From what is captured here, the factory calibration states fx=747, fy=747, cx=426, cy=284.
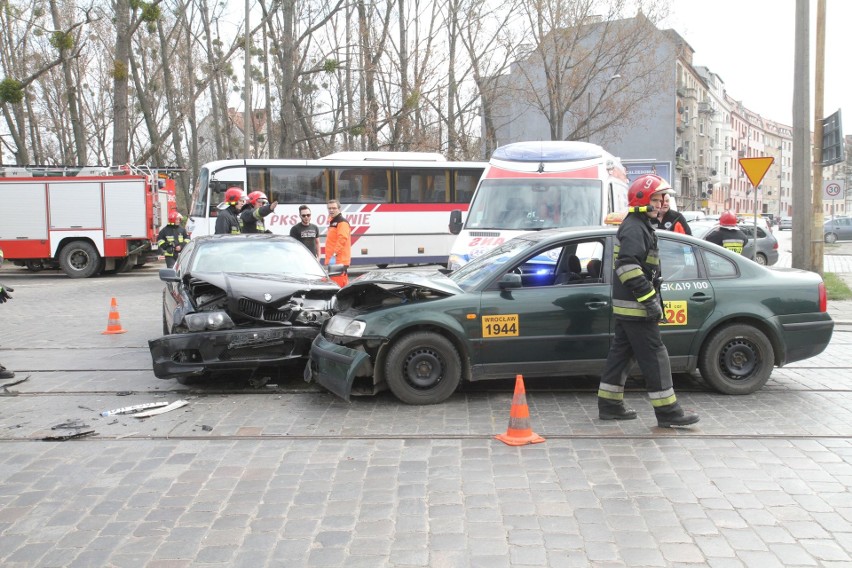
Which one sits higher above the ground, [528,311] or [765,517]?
[528,311]

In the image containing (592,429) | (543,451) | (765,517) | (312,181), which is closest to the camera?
(765,517)

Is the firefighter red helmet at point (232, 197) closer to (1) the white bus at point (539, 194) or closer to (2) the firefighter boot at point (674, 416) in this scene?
(1) the white bus at point (539, 194)

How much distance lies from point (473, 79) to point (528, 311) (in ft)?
90.2

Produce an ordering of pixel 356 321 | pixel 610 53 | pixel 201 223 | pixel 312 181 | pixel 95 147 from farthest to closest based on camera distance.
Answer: pixel 95 147 < pixel 610 53 < pixel 312 181 < pixel 201 223 < pixel 356 321

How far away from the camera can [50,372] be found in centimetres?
790

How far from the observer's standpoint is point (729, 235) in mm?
10203

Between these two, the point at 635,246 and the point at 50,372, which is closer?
the point at 635,246

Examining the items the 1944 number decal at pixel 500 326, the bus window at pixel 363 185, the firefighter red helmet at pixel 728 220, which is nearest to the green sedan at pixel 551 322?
the 1944 number decal at pixel 500 326

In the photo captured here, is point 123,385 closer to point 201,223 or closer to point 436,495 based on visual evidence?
point 436,495

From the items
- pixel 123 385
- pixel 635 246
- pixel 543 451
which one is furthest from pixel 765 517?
pixel 123 385

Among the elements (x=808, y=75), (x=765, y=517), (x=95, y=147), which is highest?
(x=95, y=147)

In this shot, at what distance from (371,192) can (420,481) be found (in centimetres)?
1650

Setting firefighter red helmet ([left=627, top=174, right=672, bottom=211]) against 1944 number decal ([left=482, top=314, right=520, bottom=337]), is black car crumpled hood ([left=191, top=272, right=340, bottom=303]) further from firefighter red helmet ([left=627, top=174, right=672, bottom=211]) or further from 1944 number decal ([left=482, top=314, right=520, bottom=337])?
firefighter red helmet ([left=627, top=174, right=672, bottom=211])

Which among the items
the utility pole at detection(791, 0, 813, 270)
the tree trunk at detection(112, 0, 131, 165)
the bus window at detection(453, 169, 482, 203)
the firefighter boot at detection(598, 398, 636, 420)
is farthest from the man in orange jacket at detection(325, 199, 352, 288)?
the tree trunk at detection(112, 0, 131, 165)
